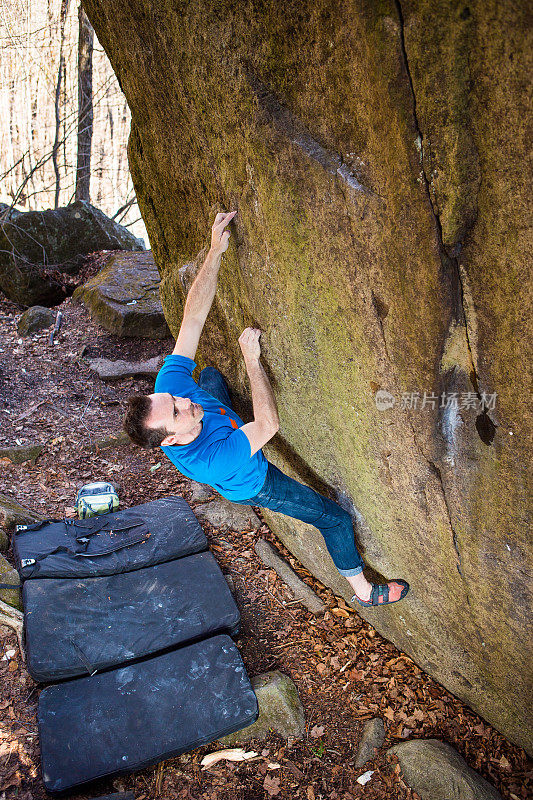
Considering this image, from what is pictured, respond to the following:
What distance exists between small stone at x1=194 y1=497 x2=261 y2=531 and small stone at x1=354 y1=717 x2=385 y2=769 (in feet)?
6.35

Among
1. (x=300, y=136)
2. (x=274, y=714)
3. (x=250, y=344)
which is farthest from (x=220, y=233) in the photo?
(x=274, y=714)

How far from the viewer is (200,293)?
3.92 m

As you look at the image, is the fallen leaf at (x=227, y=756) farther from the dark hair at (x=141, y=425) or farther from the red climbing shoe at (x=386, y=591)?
the dark hair at (x=141, y=425)

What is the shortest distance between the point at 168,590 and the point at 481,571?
221cm

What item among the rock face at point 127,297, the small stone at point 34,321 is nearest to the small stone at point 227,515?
the rock face at point 127,297

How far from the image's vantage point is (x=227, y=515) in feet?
17.6

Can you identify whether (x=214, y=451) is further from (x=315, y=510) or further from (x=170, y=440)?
(x=315, y=510)

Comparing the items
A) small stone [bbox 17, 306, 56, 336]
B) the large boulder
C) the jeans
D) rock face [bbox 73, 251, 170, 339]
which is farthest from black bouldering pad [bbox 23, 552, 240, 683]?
the large boulder

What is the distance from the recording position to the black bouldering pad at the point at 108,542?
438 centimetres

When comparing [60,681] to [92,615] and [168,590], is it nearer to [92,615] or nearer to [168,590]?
[92,615]

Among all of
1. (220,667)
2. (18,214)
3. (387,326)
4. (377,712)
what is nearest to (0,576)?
(220,667)

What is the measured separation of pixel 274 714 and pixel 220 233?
3.08 meters

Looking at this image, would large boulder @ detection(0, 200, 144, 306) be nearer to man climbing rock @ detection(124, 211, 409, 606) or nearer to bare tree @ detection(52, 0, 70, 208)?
bare tree @ detection(52, 0, 70, 208)

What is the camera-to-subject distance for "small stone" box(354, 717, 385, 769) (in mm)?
3660
